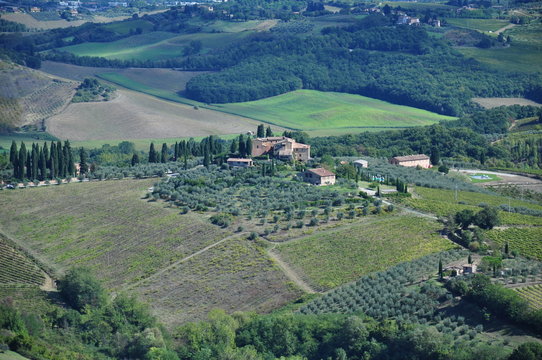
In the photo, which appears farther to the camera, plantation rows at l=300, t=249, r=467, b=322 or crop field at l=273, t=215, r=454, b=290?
crop field at l=273, t=215, r=454, b=290

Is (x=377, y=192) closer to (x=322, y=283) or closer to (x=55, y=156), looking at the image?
(x=322, y=283)

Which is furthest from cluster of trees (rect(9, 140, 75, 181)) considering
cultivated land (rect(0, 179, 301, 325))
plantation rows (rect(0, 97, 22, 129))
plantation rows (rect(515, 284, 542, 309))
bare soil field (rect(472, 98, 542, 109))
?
bare soil field (rect(472, 98, 542, 109))

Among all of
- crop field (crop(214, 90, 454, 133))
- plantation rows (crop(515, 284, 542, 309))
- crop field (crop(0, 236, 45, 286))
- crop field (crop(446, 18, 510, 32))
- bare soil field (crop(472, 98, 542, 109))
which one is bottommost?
crop field (crop(214, 90, 454, 133))

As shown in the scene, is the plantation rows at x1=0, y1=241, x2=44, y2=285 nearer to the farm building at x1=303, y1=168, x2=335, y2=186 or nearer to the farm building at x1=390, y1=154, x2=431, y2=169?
the farm building at x1=303, y1=168, x2=335, y2=186

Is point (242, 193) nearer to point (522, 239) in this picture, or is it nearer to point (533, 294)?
point (522, 239)

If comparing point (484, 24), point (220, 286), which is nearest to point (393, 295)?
point (220, 286)

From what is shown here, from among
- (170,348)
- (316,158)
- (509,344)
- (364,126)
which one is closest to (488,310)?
(509,344)

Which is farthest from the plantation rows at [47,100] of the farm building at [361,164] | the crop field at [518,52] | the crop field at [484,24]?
the crop field at [484,24]
